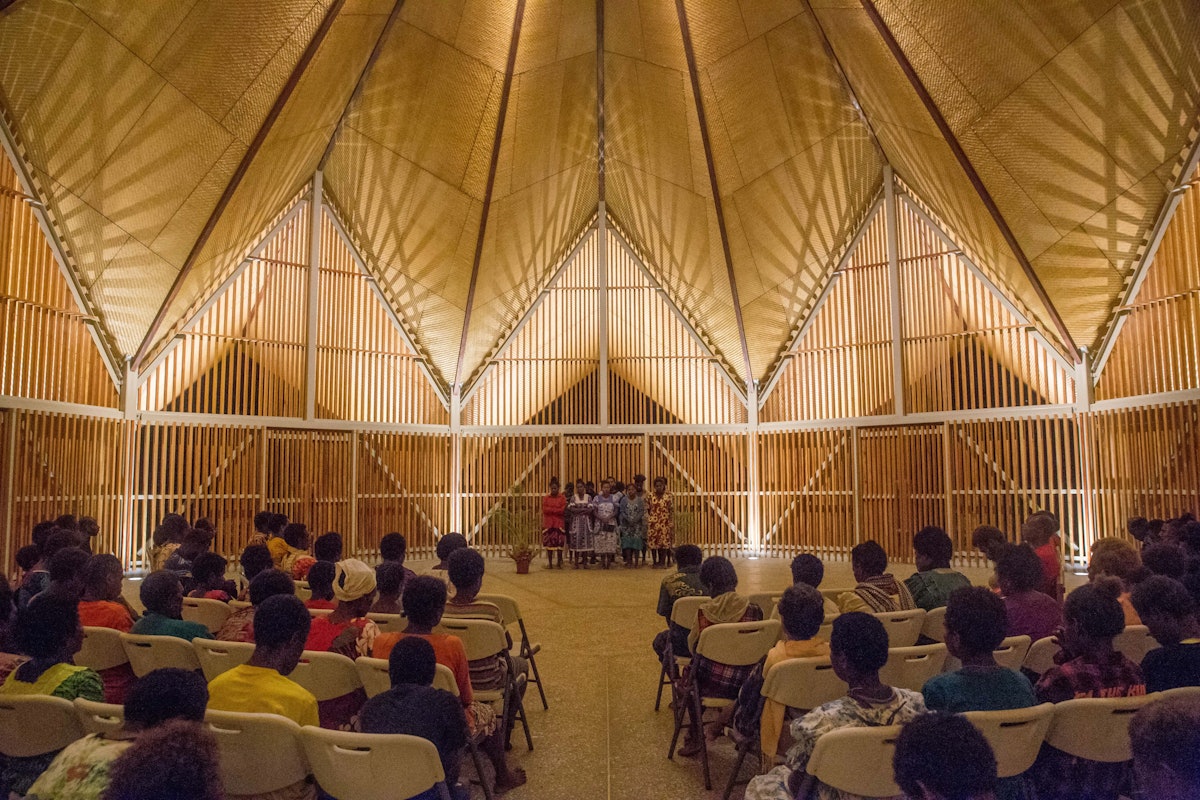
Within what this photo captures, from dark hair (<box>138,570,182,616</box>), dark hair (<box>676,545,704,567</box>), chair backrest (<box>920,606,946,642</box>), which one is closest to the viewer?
dark hair (<box>138,570,182,616</box>)

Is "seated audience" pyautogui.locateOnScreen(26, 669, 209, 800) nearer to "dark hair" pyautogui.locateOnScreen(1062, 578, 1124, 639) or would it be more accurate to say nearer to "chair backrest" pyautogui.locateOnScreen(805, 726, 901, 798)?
"chair backrest" pyautogui.locateOnScreen(805, 726, 901, 798)

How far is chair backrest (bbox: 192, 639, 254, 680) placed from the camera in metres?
→ 4.09

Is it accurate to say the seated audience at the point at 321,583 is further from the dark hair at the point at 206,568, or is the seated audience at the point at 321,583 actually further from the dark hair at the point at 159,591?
the dark hair at the point at 206,568

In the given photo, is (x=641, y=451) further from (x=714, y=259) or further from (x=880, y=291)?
(x=880, y=291)

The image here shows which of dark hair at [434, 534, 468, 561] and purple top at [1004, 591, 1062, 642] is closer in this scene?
purple top at [1004, 591, 1062, 642]

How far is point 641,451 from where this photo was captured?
54.0 feet

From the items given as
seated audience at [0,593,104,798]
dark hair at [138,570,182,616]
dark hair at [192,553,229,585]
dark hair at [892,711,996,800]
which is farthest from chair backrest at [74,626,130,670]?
dark hair at [892,711,996,800]

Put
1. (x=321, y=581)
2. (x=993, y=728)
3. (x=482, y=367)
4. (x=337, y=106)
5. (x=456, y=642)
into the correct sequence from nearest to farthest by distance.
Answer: (x=993, y=728)
(x=456, y=642)
(x=321, y=581)
(x=337, y=106)
(x=482, y=367)

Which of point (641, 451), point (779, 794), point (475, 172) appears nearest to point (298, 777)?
point (779, 794)

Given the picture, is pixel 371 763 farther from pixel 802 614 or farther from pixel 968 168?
pixel 968 168

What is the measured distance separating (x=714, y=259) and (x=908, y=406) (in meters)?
4.30

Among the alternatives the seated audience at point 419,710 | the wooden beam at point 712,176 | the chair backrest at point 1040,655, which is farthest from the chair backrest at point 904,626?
the wooden beam at point 712,176

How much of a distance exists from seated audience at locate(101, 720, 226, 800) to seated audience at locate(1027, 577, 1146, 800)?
298cm

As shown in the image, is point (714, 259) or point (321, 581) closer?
point (321, 581)
